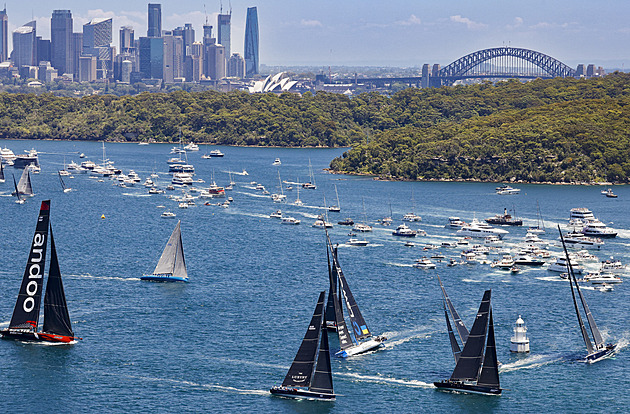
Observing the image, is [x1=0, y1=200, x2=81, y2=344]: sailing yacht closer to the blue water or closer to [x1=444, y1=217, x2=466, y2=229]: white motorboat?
the blue water

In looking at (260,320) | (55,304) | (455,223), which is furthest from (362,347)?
(455,223)

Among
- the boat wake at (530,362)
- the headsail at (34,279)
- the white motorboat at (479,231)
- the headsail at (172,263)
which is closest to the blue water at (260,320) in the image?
the boat wake at (530,362)

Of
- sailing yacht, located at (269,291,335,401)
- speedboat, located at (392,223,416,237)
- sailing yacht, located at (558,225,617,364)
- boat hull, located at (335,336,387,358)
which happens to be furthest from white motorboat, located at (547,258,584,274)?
sailing yacht, located at (269,291,335,401)

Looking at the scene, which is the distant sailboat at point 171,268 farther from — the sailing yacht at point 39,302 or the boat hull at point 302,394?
the boat hull at point 302,394

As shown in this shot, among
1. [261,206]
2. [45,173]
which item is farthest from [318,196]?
[45,173]

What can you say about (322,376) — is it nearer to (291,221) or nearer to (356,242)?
(356,242)
